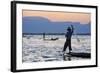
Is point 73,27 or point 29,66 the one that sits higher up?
point 73,27

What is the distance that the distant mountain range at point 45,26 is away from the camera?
4.89ft

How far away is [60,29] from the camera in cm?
159

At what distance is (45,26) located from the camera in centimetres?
155

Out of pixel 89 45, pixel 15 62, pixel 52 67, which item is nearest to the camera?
pixel 15 62

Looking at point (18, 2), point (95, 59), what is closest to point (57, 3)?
point (18, 2)

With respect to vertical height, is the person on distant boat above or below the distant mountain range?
A: below

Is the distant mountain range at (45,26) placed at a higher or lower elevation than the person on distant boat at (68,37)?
higher

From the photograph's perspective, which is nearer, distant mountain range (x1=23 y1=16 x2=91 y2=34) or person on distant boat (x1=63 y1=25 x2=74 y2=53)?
distant mountain range (x1=23 y1=16 x2=91 y2=34)

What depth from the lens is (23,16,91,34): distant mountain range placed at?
4.89 ft

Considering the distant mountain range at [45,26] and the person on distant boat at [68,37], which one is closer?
the distant mountain range at [45,26]

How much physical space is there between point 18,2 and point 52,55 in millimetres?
458

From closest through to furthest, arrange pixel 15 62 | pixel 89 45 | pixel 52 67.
Answer: pixel 15 62 < pixel 52 67 < pixel 89 45

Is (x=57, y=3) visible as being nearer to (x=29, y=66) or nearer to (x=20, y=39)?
(x=20, y=39)

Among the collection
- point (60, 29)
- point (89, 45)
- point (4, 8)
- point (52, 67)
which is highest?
point (4, 8)
